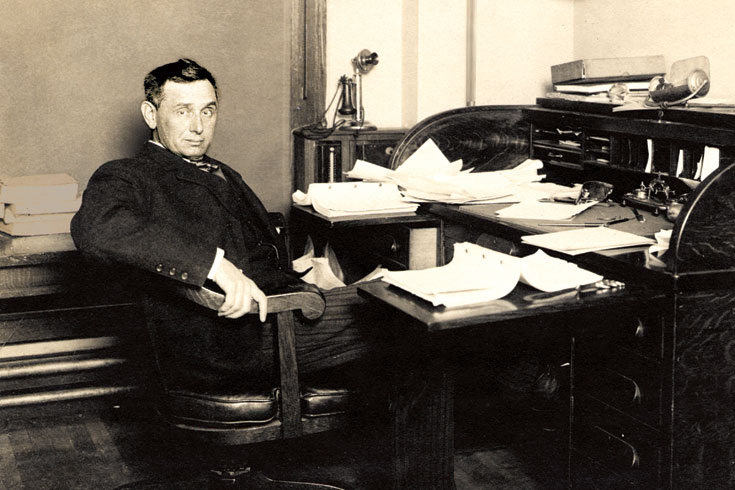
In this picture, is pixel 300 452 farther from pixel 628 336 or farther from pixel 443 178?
pixel 628 336

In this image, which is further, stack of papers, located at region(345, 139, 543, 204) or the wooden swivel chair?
stack of papers, located at region(345, 139, 543, 204)

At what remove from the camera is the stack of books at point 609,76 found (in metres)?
3.03

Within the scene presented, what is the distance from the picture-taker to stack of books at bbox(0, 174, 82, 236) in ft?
10.5

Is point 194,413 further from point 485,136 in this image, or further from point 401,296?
point 485,136

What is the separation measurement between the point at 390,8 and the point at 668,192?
2077 mm

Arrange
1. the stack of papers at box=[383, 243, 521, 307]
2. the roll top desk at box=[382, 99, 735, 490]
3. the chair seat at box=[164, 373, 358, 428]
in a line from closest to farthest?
the stack of papers at box=[383, 243, 521, 307] → the roll top desk at box=[382, 99, 735, 490] → the chair seat at box=[164, 373, 358, 428]

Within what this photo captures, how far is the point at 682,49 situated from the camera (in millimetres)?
3395

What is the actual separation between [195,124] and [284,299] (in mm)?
688

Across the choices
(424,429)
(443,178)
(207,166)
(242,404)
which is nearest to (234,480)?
(242,404)

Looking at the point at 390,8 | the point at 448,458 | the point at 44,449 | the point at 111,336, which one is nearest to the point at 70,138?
the point at 111,336

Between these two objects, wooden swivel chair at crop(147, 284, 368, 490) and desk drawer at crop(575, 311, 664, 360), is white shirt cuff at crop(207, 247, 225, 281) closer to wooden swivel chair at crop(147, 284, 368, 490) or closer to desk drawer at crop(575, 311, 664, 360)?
wooden swivel chair at crop(147, 284, 368, 490)

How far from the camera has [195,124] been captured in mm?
2432

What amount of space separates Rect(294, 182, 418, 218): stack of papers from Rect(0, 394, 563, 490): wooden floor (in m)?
0.85

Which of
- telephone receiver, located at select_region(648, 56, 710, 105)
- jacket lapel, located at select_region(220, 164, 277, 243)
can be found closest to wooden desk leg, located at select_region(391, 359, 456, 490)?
jacket lapel, located at select_region(220, 164, 277, 243)
